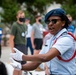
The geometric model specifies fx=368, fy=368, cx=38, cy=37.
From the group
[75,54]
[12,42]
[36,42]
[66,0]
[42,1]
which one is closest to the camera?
[75,54]

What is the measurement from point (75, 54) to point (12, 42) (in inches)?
186

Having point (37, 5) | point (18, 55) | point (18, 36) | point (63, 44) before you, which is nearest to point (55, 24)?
point (63, 44)

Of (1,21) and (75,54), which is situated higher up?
(75,54)

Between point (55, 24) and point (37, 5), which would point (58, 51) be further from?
point (37, 5)

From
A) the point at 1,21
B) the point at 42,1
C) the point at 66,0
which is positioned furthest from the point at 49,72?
the point at 66,0

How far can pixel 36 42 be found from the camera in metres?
11.8

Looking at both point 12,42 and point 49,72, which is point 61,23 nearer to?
point 49,72

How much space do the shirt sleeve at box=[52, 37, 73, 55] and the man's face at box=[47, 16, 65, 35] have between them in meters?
0.14

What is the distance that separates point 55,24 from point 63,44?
260 mm

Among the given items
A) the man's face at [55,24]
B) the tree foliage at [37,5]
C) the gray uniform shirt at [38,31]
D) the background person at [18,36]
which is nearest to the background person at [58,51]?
the man's face at [55,24]

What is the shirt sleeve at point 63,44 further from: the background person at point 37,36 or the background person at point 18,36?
the background person at point 37,36

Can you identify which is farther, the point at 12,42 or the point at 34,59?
the point at 12,42

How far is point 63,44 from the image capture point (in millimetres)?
3373

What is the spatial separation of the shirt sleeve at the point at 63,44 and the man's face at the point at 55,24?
141 mm
